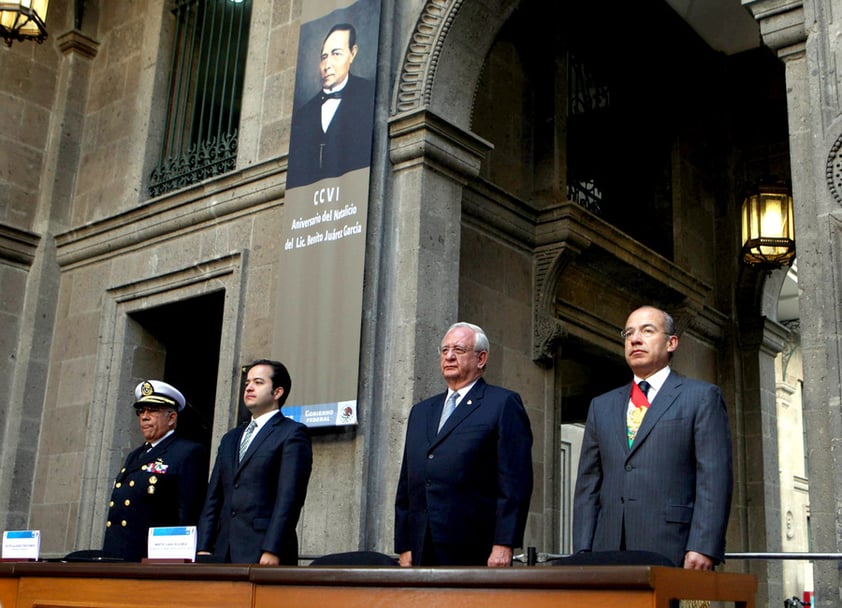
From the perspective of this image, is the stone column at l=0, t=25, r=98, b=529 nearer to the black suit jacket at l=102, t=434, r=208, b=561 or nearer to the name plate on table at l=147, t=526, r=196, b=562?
the black suit jacket at l=102, t=434, r=208, b=561

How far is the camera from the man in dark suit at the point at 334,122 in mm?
8641

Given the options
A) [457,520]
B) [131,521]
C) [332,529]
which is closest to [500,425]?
[457,520]

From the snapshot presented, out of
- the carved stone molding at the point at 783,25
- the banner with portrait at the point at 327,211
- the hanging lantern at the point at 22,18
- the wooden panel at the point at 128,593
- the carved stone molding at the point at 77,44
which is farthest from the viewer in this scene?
the carved stone molding at the point at 77,44

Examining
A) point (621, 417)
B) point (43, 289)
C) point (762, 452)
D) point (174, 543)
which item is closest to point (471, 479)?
point (621, 417)

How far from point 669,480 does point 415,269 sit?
3.94 metres

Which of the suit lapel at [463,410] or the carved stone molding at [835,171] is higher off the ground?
the carved stone molding at [835,171]

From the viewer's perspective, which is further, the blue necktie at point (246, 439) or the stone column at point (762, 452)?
the stone column at point (762, 452)

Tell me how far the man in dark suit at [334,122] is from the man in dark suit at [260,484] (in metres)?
3.22

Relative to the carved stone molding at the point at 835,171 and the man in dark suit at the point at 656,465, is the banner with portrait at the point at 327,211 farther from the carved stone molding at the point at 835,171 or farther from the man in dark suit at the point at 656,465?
the carved stone molding at the point at 835,171

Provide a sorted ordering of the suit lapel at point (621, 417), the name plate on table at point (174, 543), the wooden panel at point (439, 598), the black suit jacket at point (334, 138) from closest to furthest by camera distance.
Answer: the wooden panel at point (439, 598), the name plate on table at point (174, 543), the suit lapel at point (621, 417), the black suit jacket at point (334, 138)

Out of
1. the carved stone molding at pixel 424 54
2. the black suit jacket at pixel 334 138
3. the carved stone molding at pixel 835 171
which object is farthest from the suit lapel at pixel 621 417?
the carved stone molding at pixel 424 54

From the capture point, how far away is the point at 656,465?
15.0 feet

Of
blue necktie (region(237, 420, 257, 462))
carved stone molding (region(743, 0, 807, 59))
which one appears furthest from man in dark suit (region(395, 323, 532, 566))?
carved stone molding (region(743, 0, 807, 59))

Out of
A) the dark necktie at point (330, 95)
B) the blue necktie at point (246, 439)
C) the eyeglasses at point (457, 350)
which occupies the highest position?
the dark necktie at point (330, 95)
